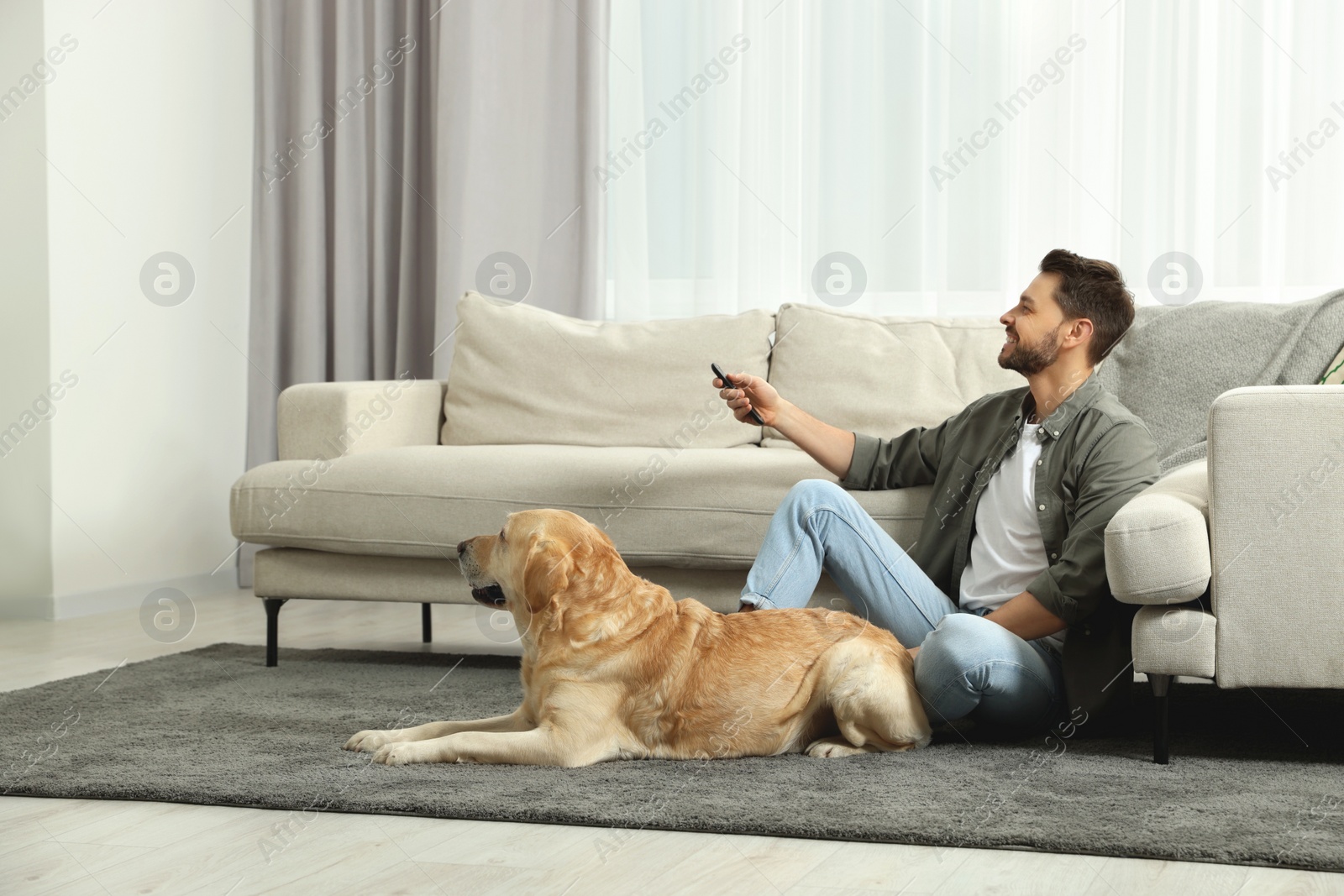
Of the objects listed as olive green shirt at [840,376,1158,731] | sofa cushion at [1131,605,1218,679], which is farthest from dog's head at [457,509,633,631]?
sofa cushion at [1131,605,1218,679]

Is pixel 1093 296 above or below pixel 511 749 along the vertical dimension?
above

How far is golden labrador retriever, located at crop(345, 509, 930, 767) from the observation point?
1983 millimetres

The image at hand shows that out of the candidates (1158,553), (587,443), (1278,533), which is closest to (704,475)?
(587,443)

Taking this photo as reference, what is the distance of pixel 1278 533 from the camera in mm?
1946

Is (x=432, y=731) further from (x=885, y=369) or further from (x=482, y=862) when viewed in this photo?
(x=885, y=369)

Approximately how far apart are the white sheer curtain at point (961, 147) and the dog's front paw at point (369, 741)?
2.50 m

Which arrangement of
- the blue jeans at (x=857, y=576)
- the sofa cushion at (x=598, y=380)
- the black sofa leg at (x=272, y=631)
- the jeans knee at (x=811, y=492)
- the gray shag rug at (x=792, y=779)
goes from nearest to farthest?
the gray shag rug at (x=792, y=779) < the blue jeans at (x=857, y=576) < the jeans knee at (x=811, y=492) < the black sofa leg at (x=272, y=631) < the sofa cushion at (x=598, y=380)

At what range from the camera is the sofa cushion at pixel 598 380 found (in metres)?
3.39

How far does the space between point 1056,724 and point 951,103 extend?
97.1 inches

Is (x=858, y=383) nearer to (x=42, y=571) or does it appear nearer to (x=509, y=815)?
(x=509, y=815)

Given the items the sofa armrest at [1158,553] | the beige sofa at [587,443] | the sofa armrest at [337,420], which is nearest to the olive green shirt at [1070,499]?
the sofa armrest at [1158,553]

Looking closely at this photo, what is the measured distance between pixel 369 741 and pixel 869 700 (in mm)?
817

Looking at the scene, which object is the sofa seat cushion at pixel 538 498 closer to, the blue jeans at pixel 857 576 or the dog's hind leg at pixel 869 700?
the blue jeans at pixel 857 576

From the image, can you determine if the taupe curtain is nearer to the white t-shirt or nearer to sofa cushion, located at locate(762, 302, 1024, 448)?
sofa cushion, located at locate(762, 302, 1024, 448)
